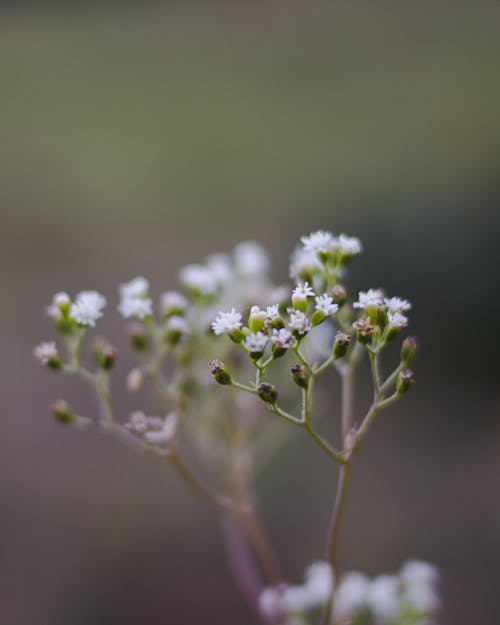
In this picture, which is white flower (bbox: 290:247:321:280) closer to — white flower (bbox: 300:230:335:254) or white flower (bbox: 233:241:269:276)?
white flower (bbox: 300:230:335:254)

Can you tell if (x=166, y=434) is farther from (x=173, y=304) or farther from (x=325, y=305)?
(x=325, y=305)

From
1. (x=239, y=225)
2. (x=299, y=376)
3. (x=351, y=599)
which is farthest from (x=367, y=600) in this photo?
(x=239, y=225)

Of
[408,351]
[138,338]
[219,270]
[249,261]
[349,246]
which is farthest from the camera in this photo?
[249,261]

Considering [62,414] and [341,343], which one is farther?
[62,414]

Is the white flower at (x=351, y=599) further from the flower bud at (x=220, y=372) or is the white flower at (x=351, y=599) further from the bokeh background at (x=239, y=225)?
the bokeh background at (x=239, y=225)

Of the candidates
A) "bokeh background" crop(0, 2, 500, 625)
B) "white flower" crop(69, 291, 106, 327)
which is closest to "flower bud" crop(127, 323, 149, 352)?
"white flower" crop(69, 291, 106, 327)

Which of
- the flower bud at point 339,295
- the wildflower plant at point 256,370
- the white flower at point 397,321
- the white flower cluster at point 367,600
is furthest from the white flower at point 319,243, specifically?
the white flower cluster at point 367,600

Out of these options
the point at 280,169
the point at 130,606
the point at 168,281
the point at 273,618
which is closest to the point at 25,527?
the point at 130,606

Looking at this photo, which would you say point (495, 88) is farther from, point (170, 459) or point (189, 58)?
point (170, 459)
